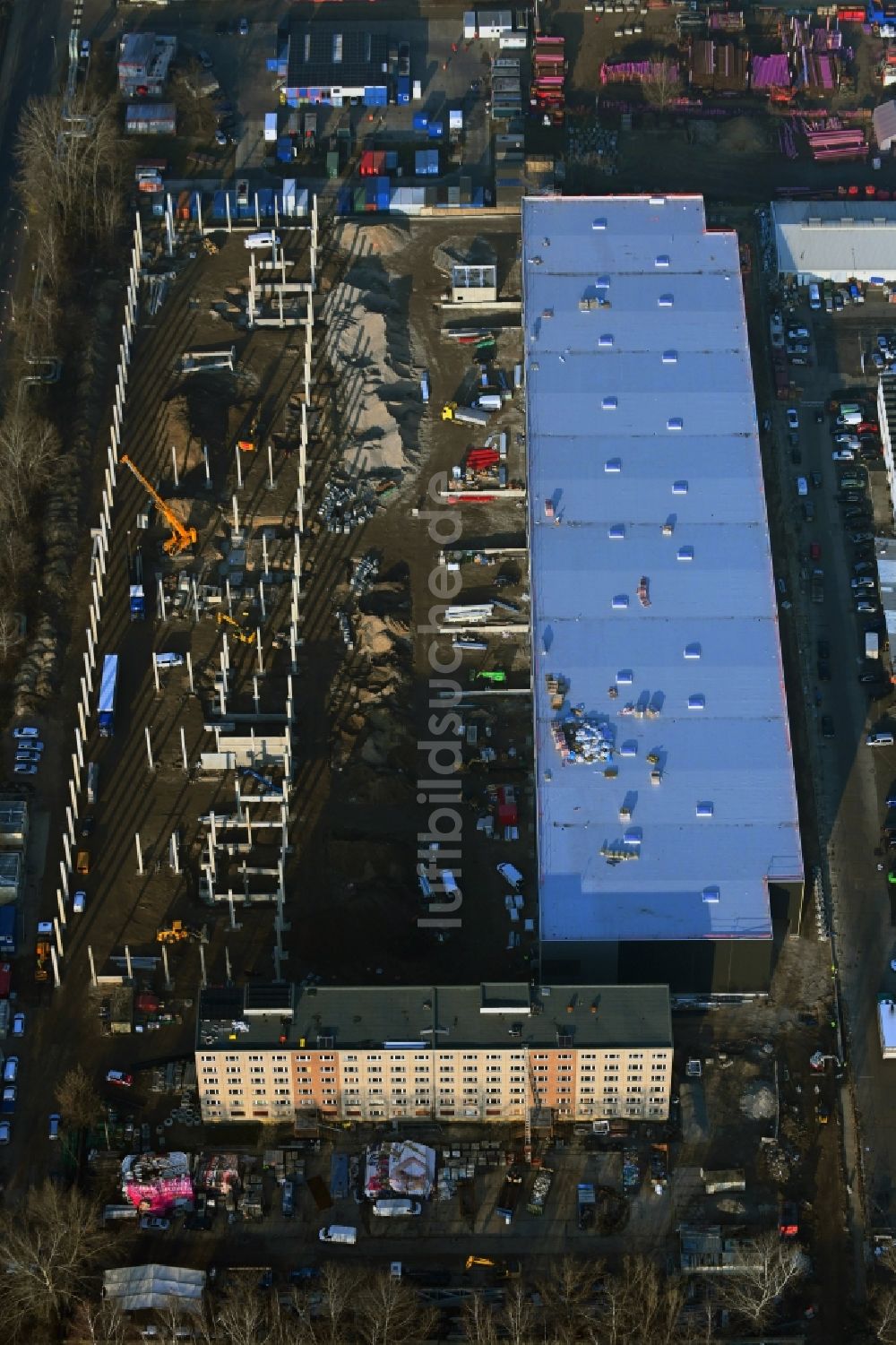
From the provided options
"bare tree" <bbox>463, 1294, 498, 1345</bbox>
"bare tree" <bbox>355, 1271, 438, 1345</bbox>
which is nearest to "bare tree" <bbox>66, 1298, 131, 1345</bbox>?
"bare tree" <bbox>355, 1271, 438, 1345</bbox>

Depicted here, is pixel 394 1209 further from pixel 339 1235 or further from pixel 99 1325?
pixel 99 1325

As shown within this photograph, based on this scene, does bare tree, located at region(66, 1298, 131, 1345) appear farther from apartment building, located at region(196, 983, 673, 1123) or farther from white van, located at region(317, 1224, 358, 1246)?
apartment building, located at region(196, 983, 673, 1123)

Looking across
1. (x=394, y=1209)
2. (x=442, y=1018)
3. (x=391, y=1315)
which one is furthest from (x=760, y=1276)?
(x=442, y=1018)

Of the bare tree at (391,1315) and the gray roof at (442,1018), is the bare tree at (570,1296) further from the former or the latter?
the gray roof at (442,1018)

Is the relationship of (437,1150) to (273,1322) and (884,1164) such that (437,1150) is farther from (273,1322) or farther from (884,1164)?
(884,1164)

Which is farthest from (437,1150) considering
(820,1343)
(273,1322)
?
(820,1343)

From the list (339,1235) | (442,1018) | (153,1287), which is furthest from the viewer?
(442,1018)
